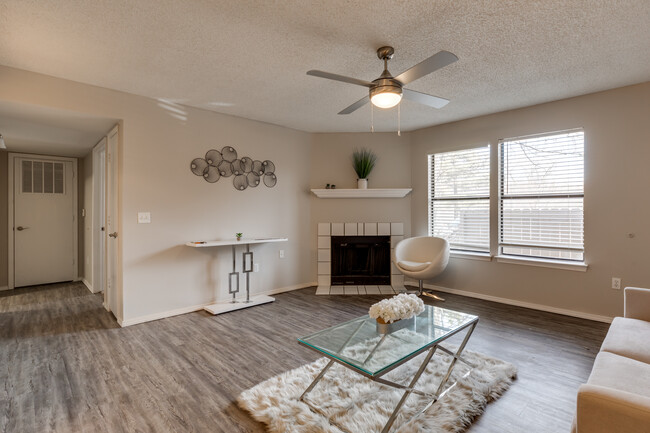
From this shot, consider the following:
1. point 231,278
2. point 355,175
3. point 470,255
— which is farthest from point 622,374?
point 355,175

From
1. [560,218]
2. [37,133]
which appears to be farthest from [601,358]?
[37,133]

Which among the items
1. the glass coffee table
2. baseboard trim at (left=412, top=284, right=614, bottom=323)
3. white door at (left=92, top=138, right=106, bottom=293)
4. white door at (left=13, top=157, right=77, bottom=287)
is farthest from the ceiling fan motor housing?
white door at (left=13, top=157, right=77, bottom=287)

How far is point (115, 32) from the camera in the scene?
7.54 ft

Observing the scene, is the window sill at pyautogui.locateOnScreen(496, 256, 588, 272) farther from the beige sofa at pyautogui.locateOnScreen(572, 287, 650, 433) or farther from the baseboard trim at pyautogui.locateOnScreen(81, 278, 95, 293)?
the baseboard trim at pyautogui.locateOnScreen(81, 278, 95, 293)

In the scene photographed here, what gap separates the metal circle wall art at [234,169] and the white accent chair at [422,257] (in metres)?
2.19

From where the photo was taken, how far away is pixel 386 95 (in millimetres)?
2449

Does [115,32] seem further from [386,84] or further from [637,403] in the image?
[637,403]

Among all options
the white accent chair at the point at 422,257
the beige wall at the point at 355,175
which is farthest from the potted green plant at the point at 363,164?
the white accent chair at the point at 422,257

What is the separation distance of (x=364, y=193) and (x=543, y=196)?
2.36 meters

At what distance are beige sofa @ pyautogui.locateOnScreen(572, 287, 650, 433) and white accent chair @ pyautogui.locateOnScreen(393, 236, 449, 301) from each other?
2001 millimetres

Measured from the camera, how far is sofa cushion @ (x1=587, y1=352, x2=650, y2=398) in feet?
4.40

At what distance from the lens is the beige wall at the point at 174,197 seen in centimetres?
327

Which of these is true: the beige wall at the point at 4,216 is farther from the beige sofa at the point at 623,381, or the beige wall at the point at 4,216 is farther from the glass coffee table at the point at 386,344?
the beige sofa at the point at 623,381

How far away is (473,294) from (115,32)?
4.88 meters
